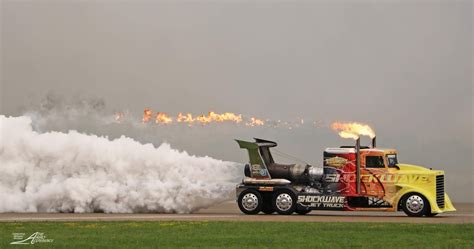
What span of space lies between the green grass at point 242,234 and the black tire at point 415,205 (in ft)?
18.1

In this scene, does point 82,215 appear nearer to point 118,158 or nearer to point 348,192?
point 118,158

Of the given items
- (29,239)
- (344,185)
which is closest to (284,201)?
(344,185)

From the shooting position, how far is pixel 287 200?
43.2m

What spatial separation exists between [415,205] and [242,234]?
12440 millimetres

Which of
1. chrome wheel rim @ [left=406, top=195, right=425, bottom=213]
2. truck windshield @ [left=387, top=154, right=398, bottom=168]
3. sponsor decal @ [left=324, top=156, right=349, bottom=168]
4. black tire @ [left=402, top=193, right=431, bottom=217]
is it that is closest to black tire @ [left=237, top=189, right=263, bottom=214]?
sponsor decal @ [left=324, top=156, right=349, bottom=168]

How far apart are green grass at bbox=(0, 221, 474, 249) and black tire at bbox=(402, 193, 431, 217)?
5.53 m

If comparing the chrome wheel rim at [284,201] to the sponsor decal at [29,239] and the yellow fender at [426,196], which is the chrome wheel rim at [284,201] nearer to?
the yellow fender at [426,196]

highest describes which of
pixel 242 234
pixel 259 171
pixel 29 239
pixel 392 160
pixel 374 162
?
pixel 392 160

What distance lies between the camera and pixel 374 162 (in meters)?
42.7

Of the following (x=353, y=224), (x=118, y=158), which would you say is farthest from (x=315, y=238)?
(x=118, y=158)

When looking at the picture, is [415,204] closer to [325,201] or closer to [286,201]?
[325,201]

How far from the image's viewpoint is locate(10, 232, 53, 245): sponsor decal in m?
30.5

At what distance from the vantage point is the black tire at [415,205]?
41.6 metres

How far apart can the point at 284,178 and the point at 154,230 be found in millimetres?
11255
